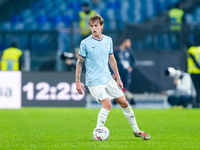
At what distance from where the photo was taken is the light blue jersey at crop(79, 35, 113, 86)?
7996 millimetres

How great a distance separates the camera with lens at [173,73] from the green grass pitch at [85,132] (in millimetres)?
2881

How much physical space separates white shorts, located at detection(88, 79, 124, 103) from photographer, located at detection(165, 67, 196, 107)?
9431 mm

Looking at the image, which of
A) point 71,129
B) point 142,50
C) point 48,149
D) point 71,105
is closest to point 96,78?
point 48,149

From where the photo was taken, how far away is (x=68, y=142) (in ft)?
25.8

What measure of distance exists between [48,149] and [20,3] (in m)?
19.9

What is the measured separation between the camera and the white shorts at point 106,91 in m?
8.03

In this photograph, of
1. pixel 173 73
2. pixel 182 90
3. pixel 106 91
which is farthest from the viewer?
pixel 182 90

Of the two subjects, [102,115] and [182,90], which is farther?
[182,90]

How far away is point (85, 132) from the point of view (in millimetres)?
9625

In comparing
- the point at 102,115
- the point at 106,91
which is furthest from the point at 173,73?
the point at 102,115

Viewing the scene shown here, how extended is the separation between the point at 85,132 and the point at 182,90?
8.52 metres

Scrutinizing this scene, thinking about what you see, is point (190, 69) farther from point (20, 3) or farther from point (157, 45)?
point (20, 3)

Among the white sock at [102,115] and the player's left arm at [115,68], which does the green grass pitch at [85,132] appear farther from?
the player's left arm at [115,68]

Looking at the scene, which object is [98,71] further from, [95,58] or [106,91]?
[106,91]
